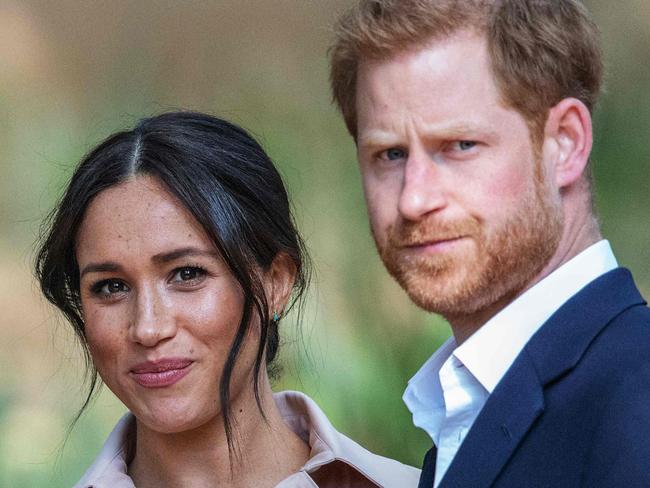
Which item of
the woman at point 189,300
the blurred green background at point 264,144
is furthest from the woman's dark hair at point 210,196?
the blurred green background at point 264,144

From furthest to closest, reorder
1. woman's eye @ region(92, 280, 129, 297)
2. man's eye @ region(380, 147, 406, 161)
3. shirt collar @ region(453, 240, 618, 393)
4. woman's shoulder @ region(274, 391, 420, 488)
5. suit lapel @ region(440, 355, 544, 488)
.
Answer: woman's shoulder @ region(274, 391, 420, 488)
woman's eye @ region(92, 280, 129, 297)
man's eye @ region(380, 147, 406, 161)
shirt collar @ region(453, 240, 618, 393)
suit lapel @ region(440, 355, 544, 488)

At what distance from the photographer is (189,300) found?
288 cm

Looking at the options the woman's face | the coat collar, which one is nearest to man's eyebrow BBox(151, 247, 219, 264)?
the woman's face

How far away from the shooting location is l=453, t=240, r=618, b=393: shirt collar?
218 centimetres

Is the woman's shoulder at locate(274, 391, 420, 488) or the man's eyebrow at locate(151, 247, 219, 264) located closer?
the man's eyebrow at locate(151, 247, 219, 264)

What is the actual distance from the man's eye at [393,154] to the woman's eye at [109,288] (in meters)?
0.86

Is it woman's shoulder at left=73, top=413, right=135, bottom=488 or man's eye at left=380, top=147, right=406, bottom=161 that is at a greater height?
man's eye at left=380, top=147, right=406, bottom=161

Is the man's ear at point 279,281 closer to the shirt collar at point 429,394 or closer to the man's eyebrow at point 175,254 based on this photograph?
the man's eyebrow at point 175,254

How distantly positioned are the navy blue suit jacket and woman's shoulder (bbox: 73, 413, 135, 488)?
1.12 meters

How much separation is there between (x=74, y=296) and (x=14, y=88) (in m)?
1.91

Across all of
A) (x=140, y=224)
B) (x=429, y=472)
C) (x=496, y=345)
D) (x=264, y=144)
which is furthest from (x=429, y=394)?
(x=264, y=144)

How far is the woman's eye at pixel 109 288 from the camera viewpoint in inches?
116

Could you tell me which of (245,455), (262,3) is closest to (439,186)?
(245,455)

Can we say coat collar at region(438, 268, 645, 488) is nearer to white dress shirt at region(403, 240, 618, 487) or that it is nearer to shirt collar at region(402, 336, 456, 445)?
white dress shirt at region(403, 240, 618, 487)
